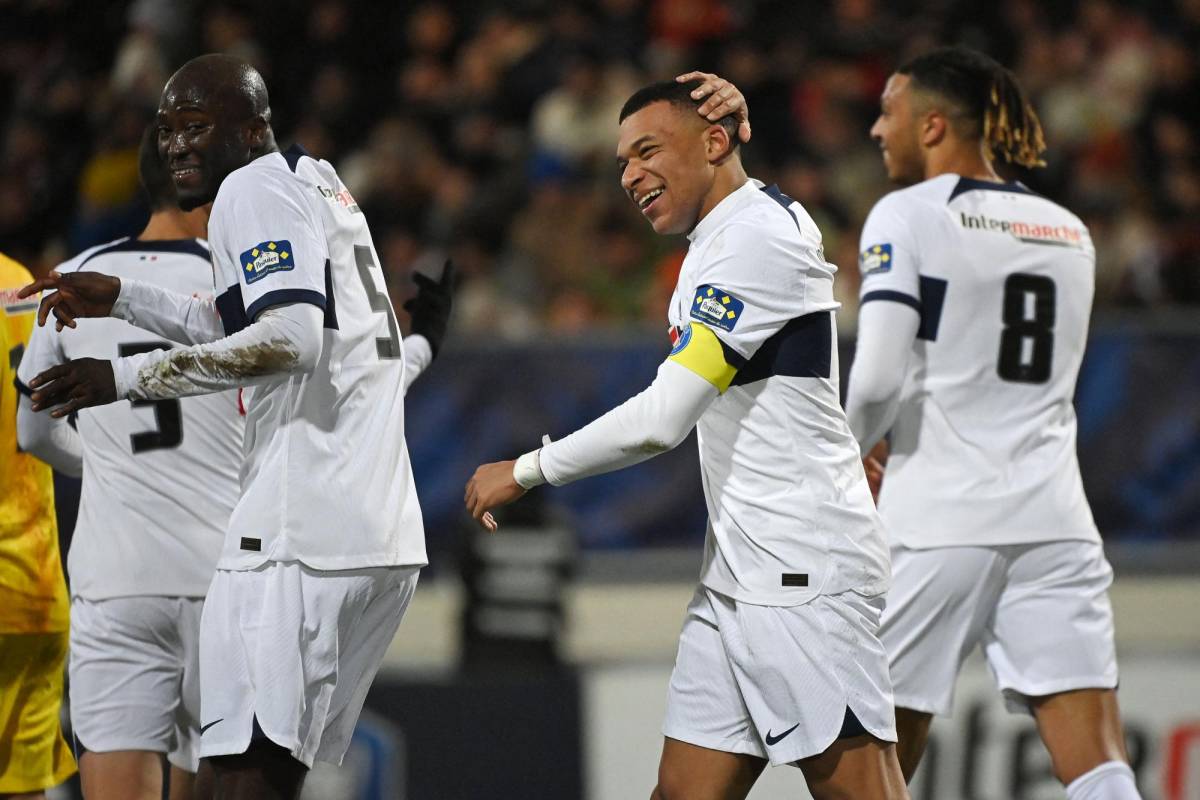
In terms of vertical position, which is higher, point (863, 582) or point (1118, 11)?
point (1118, 11)

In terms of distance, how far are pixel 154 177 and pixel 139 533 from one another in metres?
0.98

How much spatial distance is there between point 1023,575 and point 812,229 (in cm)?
139

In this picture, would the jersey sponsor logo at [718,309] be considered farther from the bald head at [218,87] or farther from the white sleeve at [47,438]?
the white sleeve at [47,438]

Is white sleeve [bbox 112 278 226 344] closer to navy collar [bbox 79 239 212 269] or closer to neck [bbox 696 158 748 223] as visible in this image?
navy collar [bbox 79 239 212 269]

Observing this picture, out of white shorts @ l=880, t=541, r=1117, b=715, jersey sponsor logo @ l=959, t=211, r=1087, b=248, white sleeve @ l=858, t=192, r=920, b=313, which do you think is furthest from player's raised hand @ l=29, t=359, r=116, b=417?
jersey sponsor logo @ l=959, t=211, r=1087, b=248

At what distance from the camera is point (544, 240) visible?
9.73 m

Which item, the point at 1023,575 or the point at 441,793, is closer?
the point at 1023,575

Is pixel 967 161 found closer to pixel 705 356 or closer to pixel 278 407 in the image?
pixel 705 356

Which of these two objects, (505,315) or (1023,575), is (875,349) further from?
(505,315)

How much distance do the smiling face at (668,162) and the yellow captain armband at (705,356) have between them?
1.19ft

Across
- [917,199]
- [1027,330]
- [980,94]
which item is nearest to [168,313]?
[917,199]

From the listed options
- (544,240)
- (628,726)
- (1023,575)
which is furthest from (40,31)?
(1023,575)

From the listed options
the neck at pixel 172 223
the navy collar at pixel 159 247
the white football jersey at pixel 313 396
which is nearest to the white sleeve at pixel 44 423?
the navy collar at pixel 159 247

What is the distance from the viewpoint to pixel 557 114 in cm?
1056
